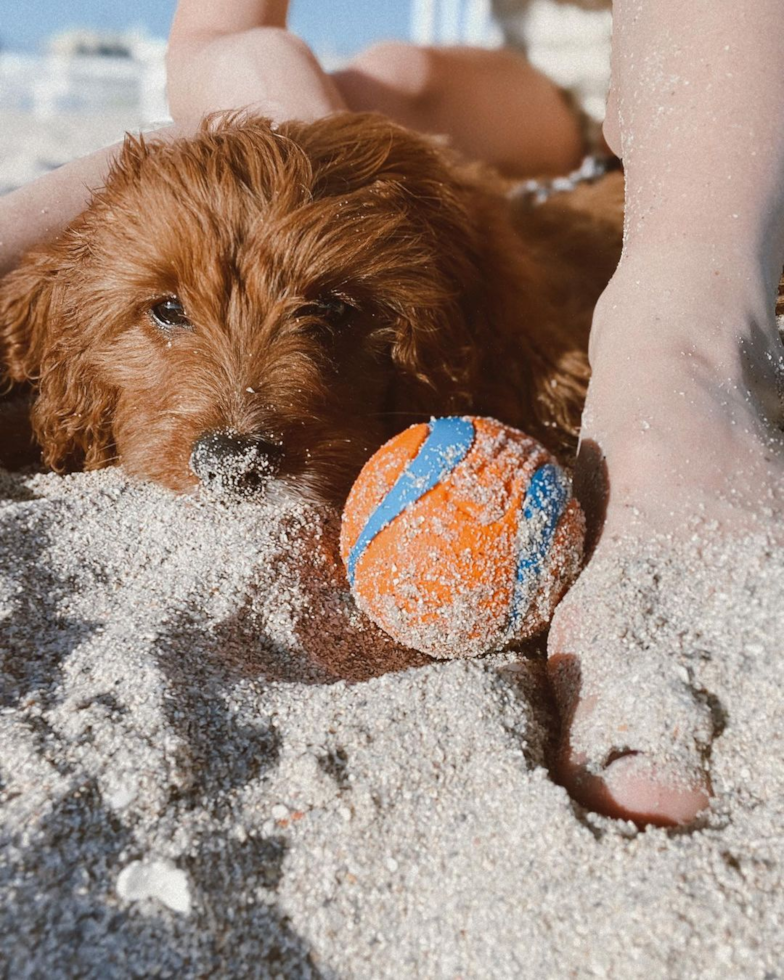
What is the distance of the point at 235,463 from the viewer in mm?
1909

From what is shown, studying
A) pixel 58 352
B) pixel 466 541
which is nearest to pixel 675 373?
pixel 466 541

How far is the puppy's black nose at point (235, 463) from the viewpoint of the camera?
1.92 meters

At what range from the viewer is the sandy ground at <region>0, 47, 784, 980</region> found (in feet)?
3.66

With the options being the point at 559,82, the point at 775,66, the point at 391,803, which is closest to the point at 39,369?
the point at 391,803

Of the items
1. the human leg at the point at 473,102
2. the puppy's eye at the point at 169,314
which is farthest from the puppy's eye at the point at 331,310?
the human leg at the point at 473,102

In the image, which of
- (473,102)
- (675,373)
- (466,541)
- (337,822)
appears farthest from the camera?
(473,102)

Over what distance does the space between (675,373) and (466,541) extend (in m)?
0.53

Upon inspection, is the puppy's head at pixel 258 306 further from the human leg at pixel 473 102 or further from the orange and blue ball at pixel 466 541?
the human leg at pixel 473 102

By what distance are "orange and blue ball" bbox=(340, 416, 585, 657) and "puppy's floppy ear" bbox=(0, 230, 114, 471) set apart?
1.14m

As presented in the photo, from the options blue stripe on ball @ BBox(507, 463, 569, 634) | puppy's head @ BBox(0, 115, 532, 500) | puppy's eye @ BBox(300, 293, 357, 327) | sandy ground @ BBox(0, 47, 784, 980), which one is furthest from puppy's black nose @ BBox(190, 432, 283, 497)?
blue stripe on ball @ BBox(507, 463, 569, 634)

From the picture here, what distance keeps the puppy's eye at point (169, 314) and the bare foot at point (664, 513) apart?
105cm

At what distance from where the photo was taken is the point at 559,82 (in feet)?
18.3

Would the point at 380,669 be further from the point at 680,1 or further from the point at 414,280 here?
the point at 680,1

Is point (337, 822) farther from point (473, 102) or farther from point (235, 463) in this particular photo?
point (473, 102)
